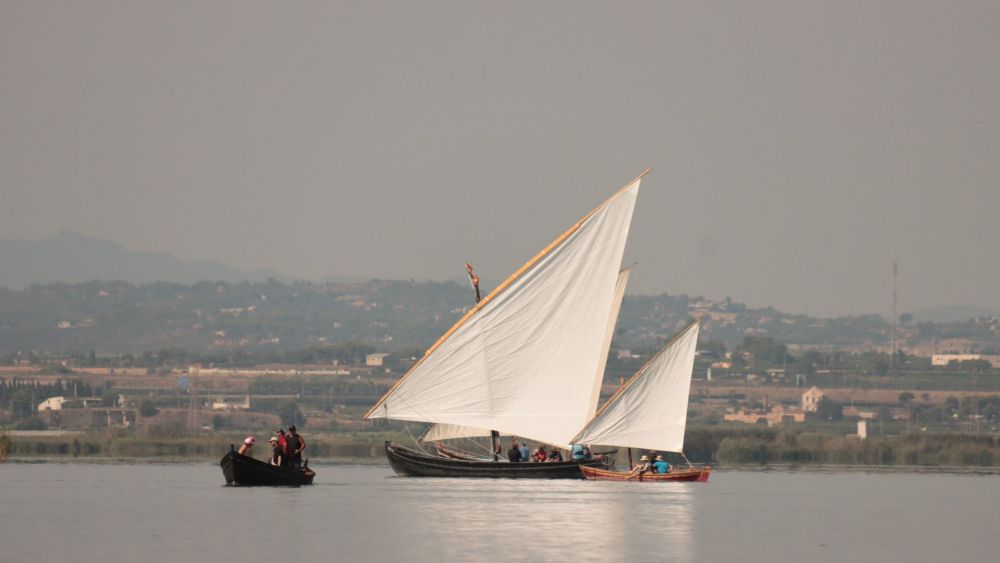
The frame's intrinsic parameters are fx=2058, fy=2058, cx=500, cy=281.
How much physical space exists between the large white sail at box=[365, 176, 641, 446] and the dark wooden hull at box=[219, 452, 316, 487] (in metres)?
4.57

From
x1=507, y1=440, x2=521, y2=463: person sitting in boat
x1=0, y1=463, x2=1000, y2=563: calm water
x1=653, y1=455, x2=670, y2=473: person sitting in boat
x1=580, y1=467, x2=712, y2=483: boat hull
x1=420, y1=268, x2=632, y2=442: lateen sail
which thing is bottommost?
x1=0, y1=463, x2=1000, y2=563: calm water

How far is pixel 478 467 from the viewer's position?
7362 centimetres

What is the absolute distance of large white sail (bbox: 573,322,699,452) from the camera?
71.9m

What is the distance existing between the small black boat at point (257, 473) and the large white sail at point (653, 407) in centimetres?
1084

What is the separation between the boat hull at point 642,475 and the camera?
72938 mm

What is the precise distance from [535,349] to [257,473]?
1040 cm

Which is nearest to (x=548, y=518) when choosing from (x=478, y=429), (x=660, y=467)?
(x=478, y=429)

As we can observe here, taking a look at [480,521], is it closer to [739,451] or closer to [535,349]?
[535,349]

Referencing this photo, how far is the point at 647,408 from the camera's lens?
7262cm

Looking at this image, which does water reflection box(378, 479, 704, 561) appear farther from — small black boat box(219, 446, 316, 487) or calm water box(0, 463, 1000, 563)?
small black boat box(219, 446, 316, 487)

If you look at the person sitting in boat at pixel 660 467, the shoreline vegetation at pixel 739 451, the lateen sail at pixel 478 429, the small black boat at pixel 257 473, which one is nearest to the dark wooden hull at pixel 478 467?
the lateen sail at pixel 478 429

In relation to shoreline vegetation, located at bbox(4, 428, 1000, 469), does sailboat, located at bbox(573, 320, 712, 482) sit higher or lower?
higher

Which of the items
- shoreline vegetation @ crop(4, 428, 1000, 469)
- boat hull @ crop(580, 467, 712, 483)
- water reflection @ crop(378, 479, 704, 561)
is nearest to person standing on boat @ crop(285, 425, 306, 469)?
water reflection @ crop(378, 479, 704, 561)

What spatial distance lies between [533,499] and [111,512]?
13.6m
